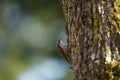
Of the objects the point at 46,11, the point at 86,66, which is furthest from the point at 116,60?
the point at 46,11

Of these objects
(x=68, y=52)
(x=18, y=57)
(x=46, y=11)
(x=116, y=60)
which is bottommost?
(x=116, y=60)

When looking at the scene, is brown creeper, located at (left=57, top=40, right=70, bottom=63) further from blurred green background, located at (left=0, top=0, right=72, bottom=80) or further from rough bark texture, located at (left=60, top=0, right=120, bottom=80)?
blurred green background, located at (left=0, top=0, right=72, bottom=80)

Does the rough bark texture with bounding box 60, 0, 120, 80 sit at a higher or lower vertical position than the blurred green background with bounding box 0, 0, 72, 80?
lower

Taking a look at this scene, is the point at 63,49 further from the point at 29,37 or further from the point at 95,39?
the point at 29,37

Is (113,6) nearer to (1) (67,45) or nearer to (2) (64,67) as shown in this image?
(1) (67,45)

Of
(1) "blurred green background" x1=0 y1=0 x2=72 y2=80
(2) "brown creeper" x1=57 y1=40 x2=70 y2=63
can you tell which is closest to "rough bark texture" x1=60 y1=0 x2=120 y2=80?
(2) "brown creeper" x1=57 y1=40 x2=70 y2=63

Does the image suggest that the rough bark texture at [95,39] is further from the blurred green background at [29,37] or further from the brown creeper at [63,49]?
the blurred green background at [29,37]

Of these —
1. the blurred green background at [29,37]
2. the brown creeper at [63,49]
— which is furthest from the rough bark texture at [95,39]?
the blurred green background at [29,37]
